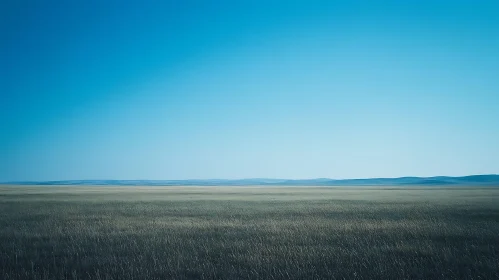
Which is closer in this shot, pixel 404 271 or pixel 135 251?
pixel 404 271

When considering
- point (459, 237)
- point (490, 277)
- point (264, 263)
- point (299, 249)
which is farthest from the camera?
point (459, 237)

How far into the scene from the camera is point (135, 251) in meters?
14.3

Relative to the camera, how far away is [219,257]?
1320 centimetres

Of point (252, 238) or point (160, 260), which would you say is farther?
point (252, 238)

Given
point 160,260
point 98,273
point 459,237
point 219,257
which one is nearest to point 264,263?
point 219,257

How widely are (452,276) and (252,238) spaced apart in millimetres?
9061

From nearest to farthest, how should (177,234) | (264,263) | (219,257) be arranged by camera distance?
(264,263), (219,257), (177,234)

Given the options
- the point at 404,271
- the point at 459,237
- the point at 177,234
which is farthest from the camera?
the point at 177,234

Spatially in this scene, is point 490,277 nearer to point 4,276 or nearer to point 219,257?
point 219,257

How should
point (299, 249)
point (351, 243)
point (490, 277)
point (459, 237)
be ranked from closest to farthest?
point (490, 277) < point (299, 249) < point (351, 243) < point (459, 237)

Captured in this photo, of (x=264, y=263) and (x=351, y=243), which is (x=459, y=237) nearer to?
(x=351, y=243)

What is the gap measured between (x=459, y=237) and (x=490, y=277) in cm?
753

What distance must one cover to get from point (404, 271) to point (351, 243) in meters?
4.76

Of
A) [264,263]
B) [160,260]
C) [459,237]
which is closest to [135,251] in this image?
[160,260]
